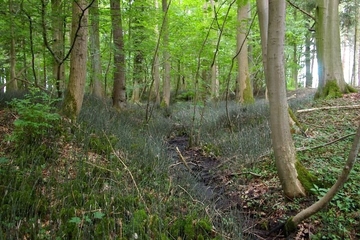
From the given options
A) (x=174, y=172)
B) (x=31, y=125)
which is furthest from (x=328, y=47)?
(x=31, y=125)

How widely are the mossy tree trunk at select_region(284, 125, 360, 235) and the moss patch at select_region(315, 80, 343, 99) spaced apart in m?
5.24

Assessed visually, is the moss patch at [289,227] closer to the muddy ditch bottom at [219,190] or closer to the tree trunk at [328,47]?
the muddy ditch bottom at [219,190]

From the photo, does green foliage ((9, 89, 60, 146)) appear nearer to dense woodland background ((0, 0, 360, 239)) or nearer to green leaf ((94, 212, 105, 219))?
dense woodland background ((0, 0, 360, 239))

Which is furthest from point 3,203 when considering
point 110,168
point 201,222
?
point 201,222

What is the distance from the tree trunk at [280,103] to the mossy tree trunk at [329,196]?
50cm

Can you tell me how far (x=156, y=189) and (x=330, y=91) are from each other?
19.0 ft

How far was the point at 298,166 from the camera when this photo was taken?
321 centimetres

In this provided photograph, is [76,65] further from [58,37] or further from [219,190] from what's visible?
[219,190]

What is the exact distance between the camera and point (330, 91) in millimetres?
7016

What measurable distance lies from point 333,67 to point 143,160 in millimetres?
5744

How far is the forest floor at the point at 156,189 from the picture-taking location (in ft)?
7.66

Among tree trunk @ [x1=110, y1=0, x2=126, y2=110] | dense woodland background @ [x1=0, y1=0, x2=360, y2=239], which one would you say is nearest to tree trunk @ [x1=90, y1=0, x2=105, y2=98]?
dense woodland background @ [x1=0, y1=0, x2=360, y2=239]

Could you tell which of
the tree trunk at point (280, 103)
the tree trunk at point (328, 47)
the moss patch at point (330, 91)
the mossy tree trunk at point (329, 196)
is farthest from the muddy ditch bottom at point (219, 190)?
the tree trunk at point (328, 47)

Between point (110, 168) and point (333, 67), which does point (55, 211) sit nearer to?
point (110, 168)
